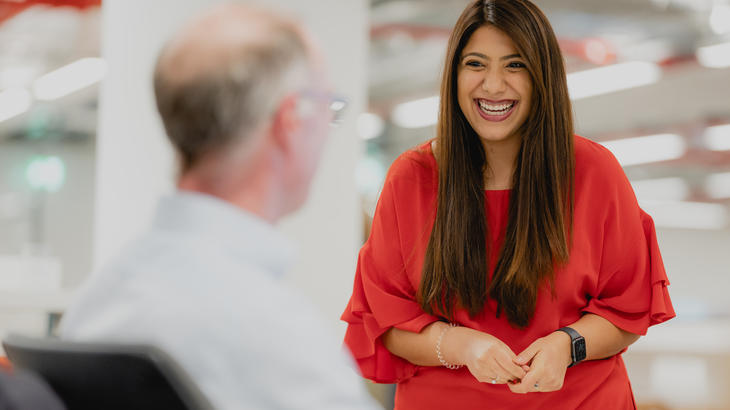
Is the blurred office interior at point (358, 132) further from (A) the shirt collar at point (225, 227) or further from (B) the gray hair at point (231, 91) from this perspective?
(A) the shirt collar at point (225, 227)

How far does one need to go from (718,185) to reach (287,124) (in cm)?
1482

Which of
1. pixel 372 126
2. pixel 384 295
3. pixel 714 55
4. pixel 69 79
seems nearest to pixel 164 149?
pixel 384 295

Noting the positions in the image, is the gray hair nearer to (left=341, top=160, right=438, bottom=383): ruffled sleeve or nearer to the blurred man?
the blurred man

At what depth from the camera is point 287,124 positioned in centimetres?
79

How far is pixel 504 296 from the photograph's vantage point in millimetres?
1534

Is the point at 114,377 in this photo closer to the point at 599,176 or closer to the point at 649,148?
the point at 599,176

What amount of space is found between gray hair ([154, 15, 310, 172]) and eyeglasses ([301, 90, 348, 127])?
18 mm

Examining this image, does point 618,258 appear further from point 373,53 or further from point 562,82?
point 373,53

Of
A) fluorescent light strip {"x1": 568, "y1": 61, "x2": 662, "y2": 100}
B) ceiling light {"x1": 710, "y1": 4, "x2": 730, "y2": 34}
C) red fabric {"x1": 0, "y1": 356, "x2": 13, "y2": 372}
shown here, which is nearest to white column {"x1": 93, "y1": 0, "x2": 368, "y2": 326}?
red fabric {"x1": 0, "y1": 356, "x2": 13, "y2": 372}

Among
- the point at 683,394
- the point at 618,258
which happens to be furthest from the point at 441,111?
the point at 683,394

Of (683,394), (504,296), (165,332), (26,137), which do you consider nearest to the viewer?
(165,332)

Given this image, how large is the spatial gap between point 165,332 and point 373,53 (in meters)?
8.58

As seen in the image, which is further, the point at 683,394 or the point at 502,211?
Answer: the point at 683,394

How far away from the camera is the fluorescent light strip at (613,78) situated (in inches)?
336
